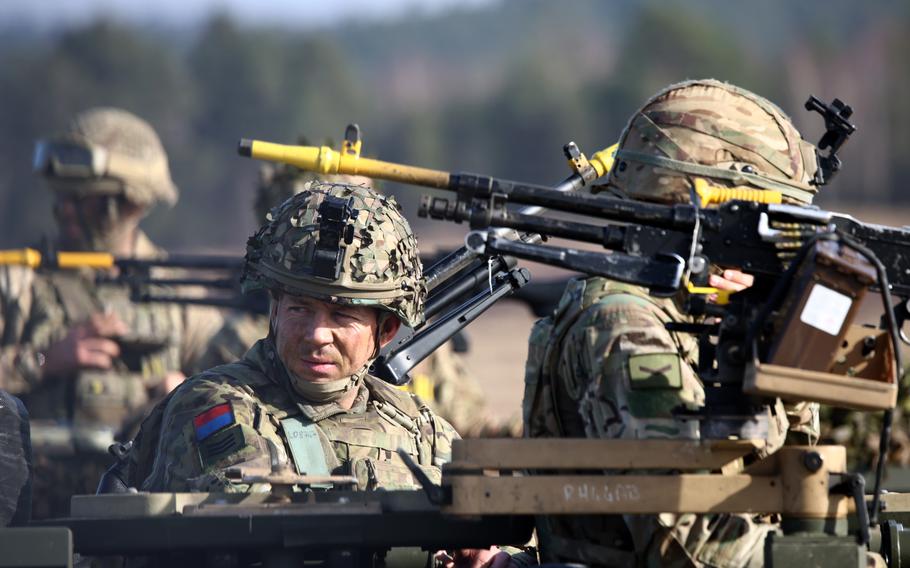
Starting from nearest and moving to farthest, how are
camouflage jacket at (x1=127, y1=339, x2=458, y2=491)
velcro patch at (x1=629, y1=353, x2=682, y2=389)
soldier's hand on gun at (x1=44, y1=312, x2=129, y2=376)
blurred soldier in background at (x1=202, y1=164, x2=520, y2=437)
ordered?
velcro patch at (x1=629, y1=353, x2=682, y2=389) → camouflage jacket at (x1=127, y1=339, x2=458, y2=491) → blurred soldier in background at (x1=202, y1=164, x2=520, y2=437) → soldier's hand on gun at (x1=44, y1=312, x2=129, y2=376)

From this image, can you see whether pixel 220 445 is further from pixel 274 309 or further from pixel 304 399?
pixel 274 309

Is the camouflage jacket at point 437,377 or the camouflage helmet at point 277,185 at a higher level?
the camouflage helmet at point 277,185

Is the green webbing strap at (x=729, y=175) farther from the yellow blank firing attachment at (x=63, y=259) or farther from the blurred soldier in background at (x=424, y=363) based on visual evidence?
the yellow blank firing attachment at (x=63, y=259)

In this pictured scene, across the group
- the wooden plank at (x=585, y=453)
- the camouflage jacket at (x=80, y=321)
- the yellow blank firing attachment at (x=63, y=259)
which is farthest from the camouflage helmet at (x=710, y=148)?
the yellow blank firing attachment at (x=63, y=259)

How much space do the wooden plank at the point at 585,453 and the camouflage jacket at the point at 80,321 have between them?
26.4 feet

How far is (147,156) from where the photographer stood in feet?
46.9

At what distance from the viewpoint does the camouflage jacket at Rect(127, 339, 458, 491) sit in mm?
5785

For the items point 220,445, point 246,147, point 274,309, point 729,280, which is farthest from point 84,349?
point 729,280

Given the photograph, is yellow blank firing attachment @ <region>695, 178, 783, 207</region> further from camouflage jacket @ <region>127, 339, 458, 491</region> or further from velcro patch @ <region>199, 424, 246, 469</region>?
velcro patch @ <region>199, 424, 246, 469</region>

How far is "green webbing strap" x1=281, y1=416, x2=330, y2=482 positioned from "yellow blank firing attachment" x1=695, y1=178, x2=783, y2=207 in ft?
6.14

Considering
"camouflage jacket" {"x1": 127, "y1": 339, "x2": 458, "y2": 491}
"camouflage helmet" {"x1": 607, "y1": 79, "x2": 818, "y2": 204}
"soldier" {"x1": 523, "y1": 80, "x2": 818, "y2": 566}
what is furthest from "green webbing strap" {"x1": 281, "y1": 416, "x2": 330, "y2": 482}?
"camouflage helmet" {"x1": 607, "y1": 79, "x2": 818, "y2": 204}

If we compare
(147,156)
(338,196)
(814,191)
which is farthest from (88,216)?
(814,191)

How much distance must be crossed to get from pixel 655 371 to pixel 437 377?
26.2 ft

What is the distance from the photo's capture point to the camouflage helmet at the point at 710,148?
5203 millimetres
